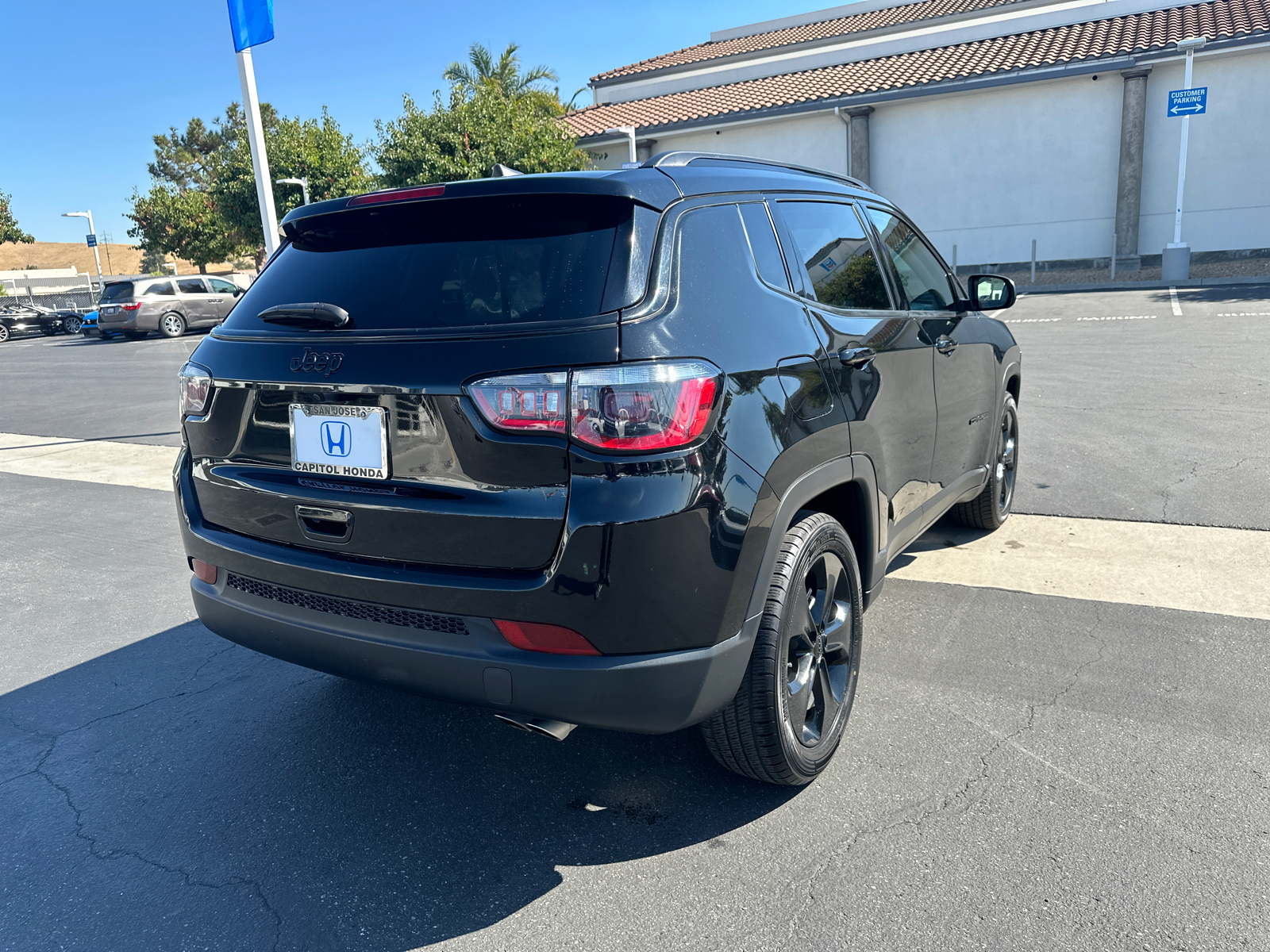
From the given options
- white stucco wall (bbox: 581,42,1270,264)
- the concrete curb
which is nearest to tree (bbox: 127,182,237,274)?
white stucco wall (bbox: 581,42,1270,264)

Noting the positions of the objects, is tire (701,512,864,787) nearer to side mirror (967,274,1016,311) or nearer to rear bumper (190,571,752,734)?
rear bumper (190,571,752,734)

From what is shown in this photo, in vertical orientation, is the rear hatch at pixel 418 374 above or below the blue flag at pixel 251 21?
below

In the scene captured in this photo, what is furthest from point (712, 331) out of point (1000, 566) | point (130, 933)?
point (1000, 566)

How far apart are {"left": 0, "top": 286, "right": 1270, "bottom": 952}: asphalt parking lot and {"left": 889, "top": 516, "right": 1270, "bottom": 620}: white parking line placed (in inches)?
1.0

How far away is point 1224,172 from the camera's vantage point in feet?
70.6

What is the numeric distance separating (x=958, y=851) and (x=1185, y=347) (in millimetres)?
10704

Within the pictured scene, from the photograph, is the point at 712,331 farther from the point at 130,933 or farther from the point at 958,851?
the point at 130,933

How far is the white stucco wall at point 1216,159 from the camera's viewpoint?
21.1 meters

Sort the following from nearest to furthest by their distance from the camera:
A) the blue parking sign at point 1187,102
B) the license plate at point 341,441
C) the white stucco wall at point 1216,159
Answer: the license plate at point 341,441 < the blue parking sign at point 1187,102 < the white stucco wall at point 1216,159

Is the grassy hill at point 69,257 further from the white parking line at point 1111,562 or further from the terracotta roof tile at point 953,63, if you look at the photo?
the white parking line at point 1111,562

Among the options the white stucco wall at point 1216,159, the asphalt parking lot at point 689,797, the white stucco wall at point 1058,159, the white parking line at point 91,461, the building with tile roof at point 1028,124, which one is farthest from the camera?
the building with tile roof at point 1028,124

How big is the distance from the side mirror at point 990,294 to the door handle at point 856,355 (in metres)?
1.52

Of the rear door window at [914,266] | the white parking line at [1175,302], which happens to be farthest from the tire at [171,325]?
the rear door window at [914,266]

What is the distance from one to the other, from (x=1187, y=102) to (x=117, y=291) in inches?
1091
